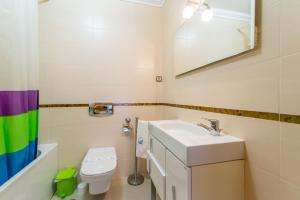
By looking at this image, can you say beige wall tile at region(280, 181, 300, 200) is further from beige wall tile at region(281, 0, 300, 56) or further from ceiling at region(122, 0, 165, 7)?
ceiling at region(122, 0, 165, 7)

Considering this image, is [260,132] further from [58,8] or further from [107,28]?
[58,8]

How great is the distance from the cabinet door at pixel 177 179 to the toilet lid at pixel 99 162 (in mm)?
666

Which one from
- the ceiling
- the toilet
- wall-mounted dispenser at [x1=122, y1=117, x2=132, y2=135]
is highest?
the ceiling

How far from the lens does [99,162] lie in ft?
4.70

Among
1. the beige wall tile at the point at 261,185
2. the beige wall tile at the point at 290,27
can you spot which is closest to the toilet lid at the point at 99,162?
the beige wall tile at the point at 261,185

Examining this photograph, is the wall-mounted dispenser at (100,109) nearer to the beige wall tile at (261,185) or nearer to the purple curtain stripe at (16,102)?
the purple curtain stripe at (16,102)

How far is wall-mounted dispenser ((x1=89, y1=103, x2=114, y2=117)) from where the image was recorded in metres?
1.77

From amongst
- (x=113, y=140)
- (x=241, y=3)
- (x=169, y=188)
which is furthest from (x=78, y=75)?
(x=241, y=3)

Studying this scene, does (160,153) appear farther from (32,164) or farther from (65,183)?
(65,183)

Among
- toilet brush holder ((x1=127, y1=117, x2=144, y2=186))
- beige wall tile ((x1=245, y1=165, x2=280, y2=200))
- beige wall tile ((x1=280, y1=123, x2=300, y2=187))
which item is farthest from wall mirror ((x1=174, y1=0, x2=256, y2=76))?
toilet brush holder ((x1=127, y1=117, x2=144, y2=186))

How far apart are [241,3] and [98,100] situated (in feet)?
5.23

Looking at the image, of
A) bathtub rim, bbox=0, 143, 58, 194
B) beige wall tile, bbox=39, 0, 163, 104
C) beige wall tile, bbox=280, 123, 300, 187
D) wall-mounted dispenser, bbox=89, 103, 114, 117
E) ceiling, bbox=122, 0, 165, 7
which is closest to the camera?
beige wall tile, bbox=280, 123, 300, 187

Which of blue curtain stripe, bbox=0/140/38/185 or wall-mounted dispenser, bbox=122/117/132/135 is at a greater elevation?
wall-mounted dispenser, bbox=122/117/132/135

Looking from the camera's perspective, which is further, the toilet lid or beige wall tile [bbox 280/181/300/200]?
the toilet lid
